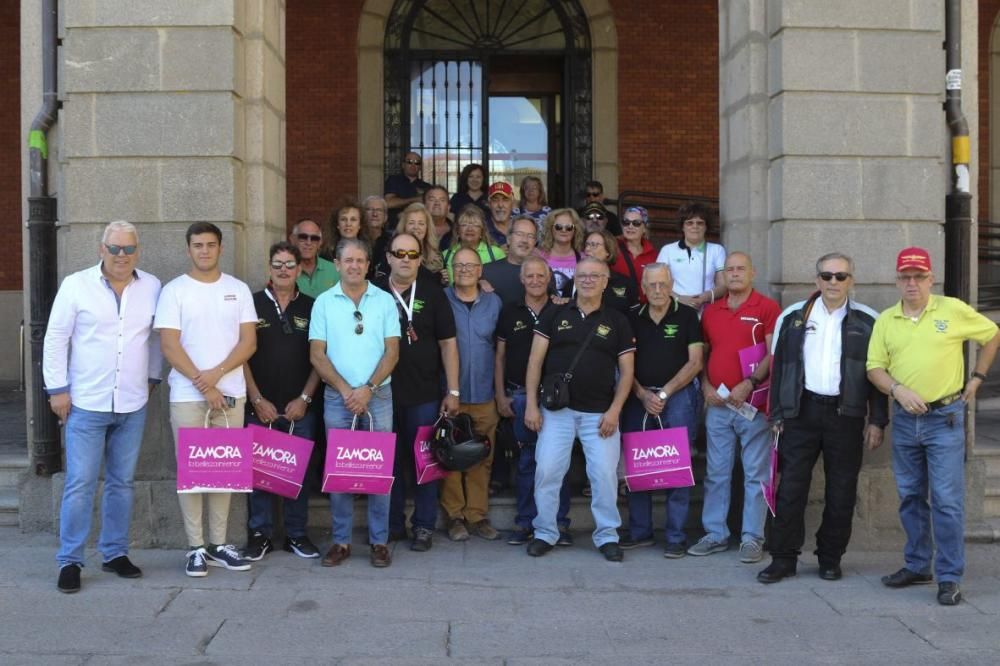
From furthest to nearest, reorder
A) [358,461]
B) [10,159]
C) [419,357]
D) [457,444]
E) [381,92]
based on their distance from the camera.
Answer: [10,159] < [381,92] < [419,357] < [457,444] < [358,461]

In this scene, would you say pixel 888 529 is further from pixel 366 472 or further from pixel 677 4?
pixel 677 4

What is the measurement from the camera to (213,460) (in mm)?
6777

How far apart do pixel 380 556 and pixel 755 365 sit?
2664 mm

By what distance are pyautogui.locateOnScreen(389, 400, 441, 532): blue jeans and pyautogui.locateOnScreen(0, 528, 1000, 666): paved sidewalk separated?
0.31 metres

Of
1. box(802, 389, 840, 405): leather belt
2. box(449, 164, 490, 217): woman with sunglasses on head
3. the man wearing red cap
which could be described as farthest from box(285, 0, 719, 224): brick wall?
box(802, 389, 840, 405): leather belt

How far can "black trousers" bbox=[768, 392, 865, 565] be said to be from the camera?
669 centimetres

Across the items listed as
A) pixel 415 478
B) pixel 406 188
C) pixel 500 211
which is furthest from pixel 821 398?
pixel 406 188

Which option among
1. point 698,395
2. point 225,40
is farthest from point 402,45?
point 698,395

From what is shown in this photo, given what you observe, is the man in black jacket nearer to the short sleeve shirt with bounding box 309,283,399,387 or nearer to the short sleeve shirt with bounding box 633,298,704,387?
the short sleeve shirt with bounding box 633,298,704,387

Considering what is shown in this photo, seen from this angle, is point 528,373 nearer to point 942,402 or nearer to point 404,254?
point 404,254

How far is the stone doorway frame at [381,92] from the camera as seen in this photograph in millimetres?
14656

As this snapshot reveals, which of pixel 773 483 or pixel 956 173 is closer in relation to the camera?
pixel 773 483

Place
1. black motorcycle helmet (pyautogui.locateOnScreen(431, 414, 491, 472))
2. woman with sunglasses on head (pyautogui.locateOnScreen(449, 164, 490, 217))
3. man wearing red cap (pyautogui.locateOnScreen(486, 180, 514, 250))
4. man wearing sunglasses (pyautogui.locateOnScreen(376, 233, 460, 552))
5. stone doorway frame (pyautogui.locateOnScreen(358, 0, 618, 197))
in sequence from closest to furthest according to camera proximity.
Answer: black motorcycle helmet (pyautogui.locateOnScreen(431, 414, 491, 472))
man wearing sunglasses (pyautogui.locateOnScreen(376, 233, 460, 552))
man wearing red cap (pyautogui.locateOnScreen(486, 180, 514, 250))
woman with sunglasses on head (pyautogui.locateOnScreen(449, 164, 490, 217))
stone doorway frame (pyautogui.locateOnScreen(358, 0, 618, 197))

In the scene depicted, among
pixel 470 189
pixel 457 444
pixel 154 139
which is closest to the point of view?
pixel 457 444
